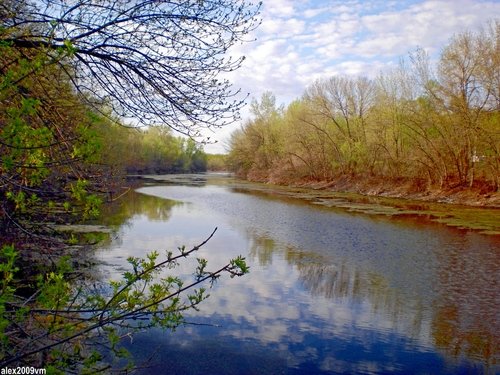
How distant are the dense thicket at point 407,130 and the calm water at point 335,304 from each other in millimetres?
15214

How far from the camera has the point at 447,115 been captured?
30.5 meters

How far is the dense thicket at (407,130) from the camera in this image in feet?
92.9

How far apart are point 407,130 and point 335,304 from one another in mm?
27994

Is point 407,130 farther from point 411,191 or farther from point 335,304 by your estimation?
point 335,304

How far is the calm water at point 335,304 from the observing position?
20.6ft

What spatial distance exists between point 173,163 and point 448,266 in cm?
7463

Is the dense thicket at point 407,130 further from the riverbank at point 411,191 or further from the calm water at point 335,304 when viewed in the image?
the calm water at point 335,304

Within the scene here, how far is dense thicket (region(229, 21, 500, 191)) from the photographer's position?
2831 cm

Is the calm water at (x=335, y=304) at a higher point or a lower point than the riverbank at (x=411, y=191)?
lower

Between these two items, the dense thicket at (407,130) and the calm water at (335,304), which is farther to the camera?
the dense thicket at (407,130)

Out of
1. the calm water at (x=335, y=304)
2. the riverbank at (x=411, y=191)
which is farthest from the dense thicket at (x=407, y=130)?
the calm water at (x=335, y=304)

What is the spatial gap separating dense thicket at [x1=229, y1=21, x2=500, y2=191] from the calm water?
15.2 m

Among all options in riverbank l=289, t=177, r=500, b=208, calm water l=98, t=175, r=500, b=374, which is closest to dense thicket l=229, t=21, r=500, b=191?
riverbank l=289, t=177, r=500, b=208

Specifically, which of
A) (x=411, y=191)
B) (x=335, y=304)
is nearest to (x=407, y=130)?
(x=411, y=191)
